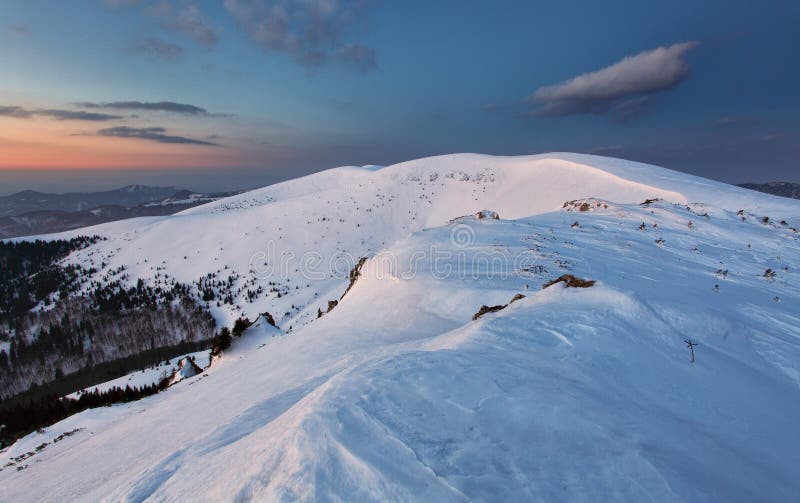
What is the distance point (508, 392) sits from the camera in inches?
178

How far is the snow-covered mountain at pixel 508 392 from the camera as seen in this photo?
3391mm

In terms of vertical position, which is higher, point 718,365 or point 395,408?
point 395,408

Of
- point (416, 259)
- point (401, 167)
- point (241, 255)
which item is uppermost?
point (401, 167)

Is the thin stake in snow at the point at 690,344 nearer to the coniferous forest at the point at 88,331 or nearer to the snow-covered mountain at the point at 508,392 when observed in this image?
the snow-covered mountain at the point at 508,392

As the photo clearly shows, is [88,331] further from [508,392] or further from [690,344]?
[690,344]

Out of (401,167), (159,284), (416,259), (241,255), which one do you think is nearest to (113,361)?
(159,284)

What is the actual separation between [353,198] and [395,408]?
349ft

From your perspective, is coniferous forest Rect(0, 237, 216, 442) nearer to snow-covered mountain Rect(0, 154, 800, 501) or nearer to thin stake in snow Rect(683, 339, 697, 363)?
snow-covered mountain Rect(0, 154, 800, 501)

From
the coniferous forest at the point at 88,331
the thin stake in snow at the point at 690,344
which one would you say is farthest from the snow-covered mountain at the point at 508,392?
the coniferous forest at the point at 88,331

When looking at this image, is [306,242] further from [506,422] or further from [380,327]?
[506,422]

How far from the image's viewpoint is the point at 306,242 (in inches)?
3706

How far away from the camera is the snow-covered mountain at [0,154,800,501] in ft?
11.1

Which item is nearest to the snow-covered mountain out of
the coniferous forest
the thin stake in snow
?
the thin stake in snow

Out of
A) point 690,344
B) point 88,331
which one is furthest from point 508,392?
point 88,331
